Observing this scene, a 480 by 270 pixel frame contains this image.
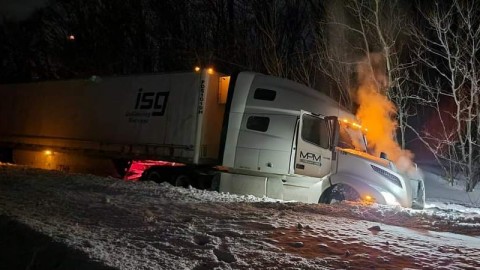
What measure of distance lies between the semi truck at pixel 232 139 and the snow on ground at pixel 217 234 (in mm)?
1774

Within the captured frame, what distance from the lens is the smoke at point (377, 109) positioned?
14656 mm

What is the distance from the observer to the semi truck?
11773 millimetres

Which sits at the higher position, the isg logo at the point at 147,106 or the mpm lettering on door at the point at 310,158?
the isg logo at the point at 147,106

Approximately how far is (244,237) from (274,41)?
19719 millimetres

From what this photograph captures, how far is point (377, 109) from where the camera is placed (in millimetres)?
17641

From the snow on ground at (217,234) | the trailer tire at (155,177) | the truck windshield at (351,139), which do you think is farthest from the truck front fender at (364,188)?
the trailer tire at (155,177)

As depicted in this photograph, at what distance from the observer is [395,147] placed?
15875mm

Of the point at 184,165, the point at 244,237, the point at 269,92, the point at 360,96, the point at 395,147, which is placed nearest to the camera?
the point at 244,237

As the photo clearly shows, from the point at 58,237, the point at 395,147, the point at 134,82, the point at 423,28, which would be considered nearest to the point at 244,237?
the point at 58,237

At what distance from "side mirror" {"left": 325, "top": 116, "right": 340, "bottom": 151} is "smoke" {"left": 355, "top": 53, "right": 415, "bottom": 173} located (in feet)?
8.11

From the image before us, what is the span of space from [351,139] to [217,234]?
6985 mm

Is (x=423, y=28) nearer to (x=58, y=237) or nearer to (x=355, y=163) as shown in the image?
(x=355, y=163)

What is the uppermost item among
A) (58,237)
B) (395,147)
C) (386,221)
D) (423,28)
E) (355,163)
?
(423,28)

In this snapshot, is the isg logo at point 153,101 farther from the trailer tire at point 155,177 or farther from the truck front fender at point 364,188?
the truck front fender at point 364,188
